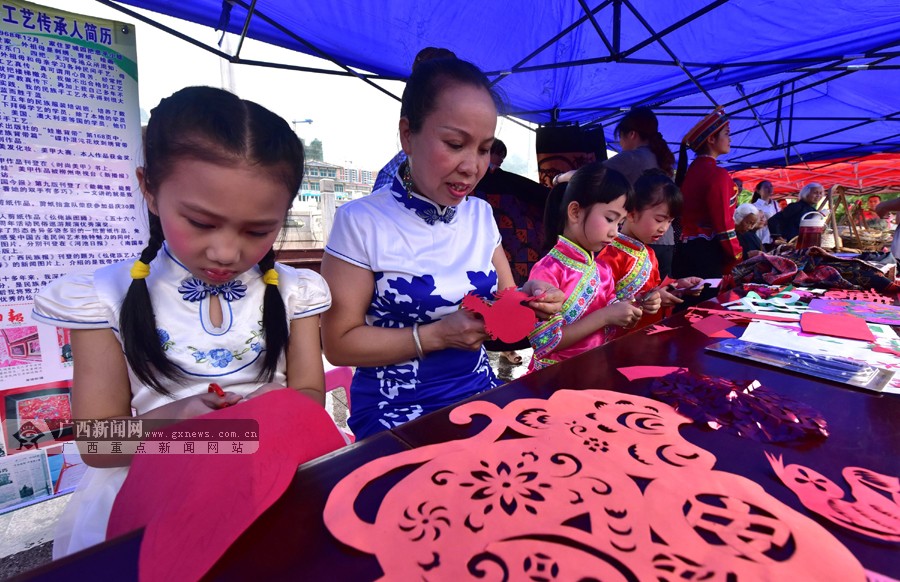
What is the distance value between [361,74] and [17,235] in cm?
224

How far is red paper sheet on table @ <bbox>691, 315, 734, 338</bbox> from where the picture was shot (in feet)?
3.56

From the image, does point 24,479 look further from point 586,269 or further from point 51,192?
point 586,269

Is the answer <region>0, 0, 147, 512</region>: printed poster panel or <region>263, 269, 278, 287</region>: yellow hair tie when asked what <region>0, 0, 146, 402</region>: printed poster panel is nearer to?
<region>0, 0, 147, 512</region>: printed poster panel

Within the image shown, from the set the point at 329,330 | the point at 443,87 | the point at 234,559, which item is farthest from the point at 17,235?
the point at 234,559

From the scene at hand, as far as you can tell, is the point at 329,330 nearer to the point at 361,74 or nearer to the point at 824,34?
the point at 361,74

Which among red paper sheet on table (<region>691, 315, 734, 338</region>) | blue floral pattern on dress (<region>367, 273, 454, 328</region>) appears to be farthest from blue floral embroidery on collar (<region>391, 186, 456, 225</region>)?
red paper sheet on table (<region>691, 315, 734, 338</region>)

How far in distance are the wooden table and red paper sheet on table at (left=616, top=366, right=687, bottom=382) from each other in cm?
2

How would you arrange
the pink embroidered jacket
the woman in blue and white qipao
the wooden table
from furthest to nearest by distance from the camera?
the pink embroidered jacket < the woman in blue and white qipao < the wooden table

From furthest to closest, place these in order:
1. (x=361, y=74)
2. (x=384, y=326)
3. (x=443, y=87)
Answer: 1. (x=361, y=74)
2. (x=384, y=326)
3. (x=443, y=87)

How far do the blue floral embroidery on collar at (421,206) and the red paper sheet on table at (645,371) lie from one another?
0.52 meters

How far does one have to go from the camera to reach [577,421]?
1.96 feet

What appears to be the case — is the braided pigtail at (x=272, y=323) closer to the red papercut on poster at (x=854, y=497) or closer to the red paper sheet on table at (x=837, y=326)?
the red papercut on poster at (x=854, y=497)

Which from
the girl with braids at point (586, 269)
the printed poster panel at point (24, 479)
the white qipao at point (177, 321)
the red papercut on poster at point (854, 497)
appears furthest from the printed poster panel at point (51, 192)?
the red papercut on poster at point (854, 497)

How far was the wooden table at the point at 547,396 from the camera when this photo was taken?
35cm
